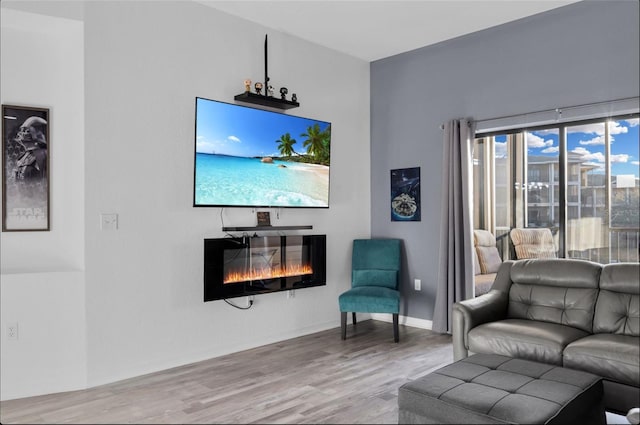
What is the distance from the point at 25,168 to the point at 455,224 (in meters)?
3.61

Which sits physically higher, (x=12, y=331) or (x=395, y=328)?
(x=12, y=331)

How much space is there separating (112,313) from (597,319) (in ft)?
11.2

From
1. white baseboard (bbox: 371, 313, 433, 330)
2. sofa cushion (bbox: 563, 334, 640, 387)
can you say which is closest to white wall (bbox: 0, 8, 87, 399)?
white baseboard (bbox: 371, 313, 433, 330)

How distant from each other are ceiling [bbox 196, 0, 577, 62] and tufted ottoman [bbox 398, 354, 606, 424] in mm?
2923

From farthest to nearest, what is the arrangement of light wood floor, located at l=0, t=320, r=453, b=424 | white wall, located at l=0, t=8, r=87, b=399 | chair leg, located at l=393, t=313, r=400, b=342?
chair leg, located at l=393, t=313, r=400, b=342, white wall, located at l=0, t=8, r=87, b=399, light wood floor, located at l=0, t=320, r=453, b=424

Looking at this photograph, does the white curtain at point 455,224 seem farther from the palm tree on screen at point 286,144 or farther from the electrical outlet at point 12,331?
the electrical outlet at point 12,331

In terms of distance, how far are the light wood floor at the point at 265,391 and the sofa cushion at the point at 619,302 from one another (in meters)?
1.21

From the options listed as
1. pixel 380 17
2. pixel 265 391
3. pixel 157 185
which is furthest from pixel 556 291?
pixel 157 185

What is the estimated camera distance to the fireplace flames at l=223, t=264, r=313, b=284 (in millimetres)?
4057

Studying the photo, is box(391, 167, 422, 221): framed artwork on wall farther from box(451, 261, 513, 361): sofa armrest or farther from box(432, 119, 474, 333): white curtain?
box(451, 261, 513, 361): sofa armrest

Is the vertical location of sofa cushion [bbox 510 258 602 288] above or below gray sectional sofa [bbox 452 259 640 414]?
above

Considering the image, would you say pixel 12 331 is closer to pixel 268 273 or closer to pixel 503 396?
pixel 268 273

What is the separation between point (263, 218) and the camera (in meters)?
4.32

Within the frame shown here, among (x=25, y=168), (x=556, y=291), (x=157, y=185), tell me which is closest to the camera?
(x=25, y=168)
